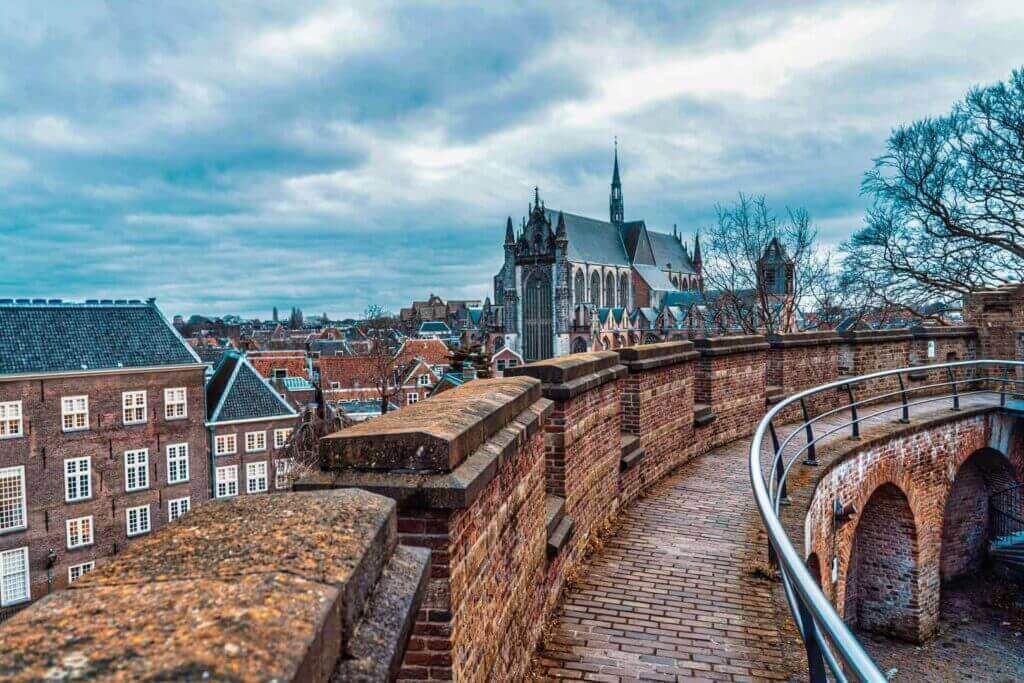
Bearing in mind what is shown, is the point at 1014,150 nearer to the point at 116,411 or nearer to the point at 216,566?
the point at 216,566

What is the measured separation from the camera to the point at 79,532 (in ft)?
75.6

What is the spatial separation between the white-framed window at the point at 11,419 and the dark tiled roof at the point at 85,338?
1.01 meters

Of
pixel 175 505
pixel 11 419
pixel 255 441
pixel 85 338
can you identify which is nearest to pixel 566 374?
pixel 11 419

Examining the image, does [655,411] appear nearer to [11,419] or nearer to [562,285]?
[11,419]

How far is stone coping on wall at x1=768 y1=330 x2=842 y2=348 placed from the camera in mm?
12430

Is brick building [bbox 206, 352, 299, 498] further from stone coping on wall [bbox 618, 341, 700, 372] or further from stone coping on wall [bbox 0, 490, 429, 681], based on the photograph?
stone coping on wall [bbox 0, 490, 429, 681]

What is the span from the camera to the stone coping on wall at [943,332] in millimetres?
15202

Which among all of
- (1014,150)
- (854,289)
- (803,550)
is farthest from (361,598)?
(854,289)

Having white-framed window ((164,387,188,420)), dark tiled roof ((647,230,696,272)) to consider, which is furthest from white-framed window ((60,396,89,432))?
dark tiled roof ((647,230,696,272))

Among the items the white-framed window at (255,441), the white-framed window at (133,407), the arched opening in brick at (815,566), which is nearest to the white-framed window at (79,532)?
the white-framed window at (133,407)

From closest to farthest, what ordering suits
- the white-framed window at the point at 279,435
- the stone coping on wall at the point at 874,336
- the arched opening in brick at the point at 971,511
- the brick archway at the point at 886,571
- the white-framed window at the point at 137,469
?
1. the brick archway at the point at 886,571
2. the arched opening in brick at the point at 971,511
3. the stone coping on wall at the point at 874,336
4. the white-framed window at the point at 137,469
5. the white-framed window at the point at 279,435

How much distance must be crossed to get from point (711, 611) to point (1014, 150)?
57.3 feet

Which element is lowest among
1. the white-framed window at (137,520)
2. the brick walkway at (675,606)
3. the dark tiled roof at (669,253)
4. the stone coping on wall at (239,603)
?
the white-framed window at (137,520)

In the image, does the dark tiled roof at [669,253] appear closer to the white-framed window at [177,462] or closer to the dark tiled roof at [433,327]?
the dark tiled roof at [433,327]
